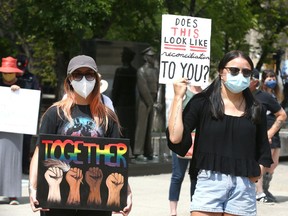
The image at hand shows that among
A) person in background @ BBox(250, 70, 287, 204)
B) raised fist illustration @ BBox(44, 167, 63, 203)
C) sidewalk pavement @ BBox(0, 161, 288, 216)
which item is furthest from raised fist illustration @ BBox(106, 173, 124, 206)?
sidewalk pavement @ BBox(0, 161, 288, 216)

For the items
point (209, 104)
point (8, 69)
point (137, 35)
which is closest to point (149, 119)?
point (8, 69)

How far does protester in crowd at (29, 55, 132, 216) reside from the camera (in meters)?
5.36

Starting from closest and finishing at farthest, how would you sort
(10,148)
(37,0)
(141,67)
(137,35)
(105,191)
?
(105,191)
(10,148)
(141,67)
(37,0)
(137,35)

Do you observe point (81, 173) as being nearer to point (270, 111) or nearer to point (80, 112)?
point (80, 112)

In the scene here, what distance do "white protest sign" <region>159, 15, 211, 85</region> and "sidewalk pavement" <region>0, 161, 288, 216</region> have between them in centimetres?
233

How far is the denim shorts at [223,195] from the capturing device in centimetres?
539

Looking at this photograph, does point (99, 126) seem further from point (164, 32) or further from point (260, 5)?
point (260, 5)

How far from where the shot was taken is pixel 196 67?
873cm

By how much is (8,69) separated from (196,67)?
128 inches

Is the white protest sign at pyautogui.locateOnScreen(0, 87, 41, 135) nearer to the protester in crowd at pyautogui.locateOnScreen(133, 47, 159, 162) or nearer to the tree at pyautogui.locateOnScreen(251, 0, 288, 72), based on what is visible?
the protester in crowd at pyautogui.locateOnScreen(133, 47, 159, 162)

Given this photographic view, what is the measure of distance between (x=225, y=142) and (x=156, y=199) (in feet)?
21.8

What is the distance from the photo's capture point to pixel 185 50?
906cm

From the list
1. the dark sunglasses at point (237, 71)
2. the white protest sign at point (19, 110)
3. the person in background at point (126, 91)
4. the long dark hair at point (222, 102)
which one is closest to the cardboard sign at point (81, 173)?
the long dark hair at point (222, 102)

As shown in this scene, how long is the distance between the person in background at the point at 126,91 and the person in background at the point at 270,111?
3532 mm
